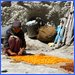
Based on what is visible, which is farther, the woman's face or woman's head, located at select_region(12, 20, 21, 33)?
the woman's face

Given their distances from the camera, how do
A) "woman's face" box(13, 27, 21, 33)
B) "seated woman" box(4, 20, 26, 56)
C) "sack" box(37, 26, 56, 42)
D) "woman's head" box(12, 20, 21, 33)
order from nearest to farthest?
1. "woman's head" box(12, 20, 21, 33)
2. "woman's face" box(13, 27, 21, 33)
3. "seated woman" box(4, 20, 26, 56)
4. "sack" box(37, 26, 56, 42)

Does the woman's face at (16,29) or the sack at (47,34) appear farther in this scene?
the sack at (47,34)

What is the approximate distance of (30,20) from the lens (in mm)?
13055

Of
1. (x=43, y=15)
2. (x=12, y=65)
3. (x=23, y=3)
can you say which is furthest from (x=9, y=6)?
(x=12, y=65)

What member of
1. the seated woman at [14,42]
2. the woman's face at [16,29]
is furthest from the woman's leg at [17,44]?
the woman's face at [16,29]

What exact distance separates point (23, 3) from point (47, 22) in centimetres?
137

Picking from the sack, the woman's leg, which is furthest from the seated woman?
the sack

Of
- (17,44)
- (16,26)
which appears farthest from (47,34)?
(16,26)

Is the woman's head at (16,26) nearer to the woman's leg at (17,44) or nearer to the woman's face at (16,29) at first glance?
the woman's face at (16,29)

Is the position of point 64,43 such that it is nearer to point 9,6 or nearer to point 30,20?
point 30,20

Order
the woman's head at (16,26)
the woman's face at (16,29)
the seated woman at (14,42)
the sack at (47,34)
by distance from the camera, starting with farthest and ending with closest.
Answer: the sack at (47,34) → the seated woman at (14,42) → the woman's face at (16,29) → the woman's head at (16,26)

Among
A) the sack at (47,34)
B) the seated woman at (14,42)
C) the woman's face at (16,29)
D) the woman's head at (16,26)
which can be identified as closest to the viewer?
the woman's head at (16,26)

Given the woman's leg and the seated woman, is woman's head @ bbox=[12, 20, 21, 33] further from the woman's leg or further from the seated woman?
the woman's leg

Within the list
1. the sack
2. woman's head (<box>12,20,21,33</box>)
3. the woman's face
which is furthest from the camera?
the sack
